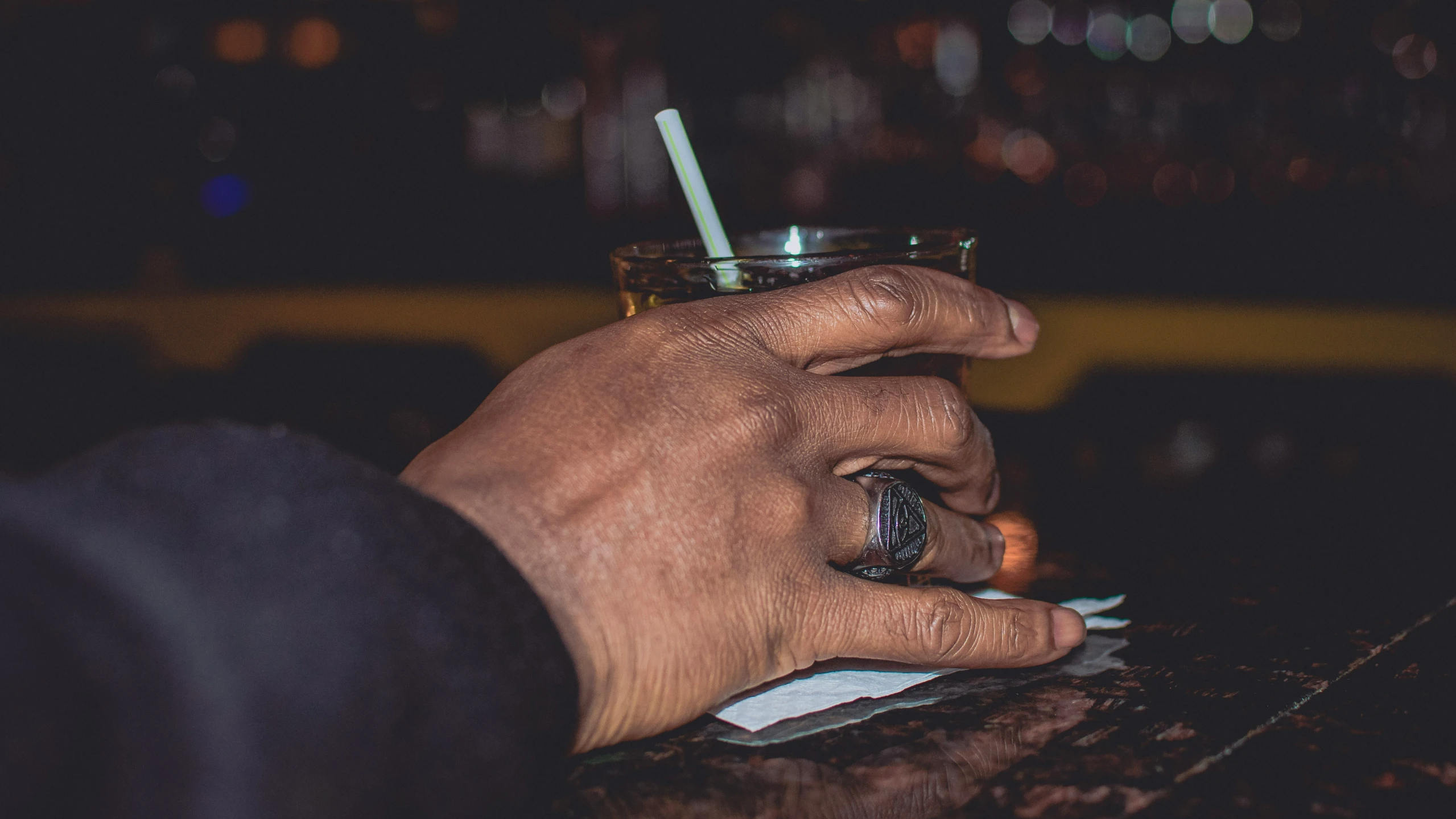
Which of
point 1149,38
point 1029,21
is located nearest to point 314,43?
point 1029,21

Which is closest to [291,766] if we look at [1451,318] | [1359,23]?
[1451,318]

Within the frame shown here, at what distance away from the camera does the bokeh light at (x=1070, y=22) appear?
320cm

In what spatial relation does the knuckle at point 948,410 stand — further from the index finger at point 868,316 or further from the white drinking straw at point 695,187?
the white drinking straw at point 695,187

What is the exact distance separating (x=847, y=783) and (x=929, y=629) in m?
0.12

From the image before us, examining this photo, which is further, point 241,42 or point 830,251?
point 241,42

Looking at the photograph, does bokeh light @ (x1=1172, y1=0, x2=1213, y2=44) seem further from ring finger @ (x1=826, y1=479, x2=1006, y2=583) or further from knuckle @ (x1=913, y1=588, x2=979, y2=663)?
knuckle @ (x1=913, y1=588, x2=979, y2=663)

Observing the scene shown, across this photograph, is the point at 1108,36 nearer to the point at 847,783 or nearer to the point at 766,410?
the point at 766,410

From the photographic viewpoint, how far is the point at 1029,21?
10.9 feet

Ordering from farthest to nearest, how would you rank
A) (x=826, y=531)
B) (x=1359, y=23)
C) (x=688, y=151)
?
(x=1359, y=23)
(x=688, y=151)
(x=826, y=531)

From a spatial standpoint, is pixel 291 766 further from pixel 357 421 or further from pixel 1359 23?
pixel 1359 23

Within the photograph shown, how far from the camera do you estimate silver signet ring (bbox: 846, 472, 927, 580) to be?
61 centimetres

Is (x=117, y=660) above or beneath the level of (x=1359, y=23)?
beneath

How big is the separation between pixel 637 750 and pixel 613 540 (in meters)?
0.10

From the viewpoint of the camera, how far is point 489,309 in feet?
12.2
